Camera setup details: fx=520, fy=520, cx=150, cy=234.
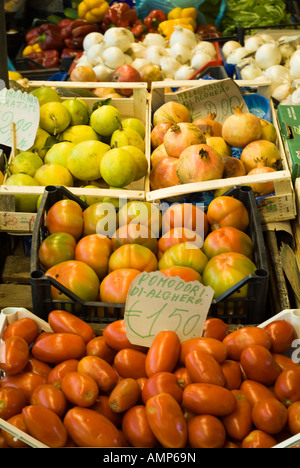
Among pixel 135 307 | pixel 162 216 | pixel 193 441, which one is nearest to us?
pixel 193 441

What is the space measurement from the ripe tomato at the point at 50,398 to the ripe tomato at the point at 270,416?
449 mm

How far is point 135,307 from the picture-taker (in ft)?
4.68

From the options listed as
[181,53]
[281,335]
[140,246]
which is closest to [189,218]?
[140,246]

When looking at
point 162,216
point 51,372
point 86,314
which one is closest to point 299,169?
point 162,216

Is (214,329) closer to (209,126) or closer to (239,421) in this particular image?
(239,421)

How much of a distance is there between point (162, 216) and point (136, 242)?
8.9 inches

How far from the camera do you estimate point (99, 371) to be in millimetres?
1297

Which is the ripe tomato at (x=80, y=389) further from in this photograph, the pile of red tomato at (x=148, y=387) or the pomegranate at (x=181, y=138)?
the pomegranate at (x=181, y=138)

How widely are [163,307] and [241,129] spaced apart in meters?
1.22

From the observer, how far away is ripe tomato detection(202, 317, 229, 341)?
1456 millimetres

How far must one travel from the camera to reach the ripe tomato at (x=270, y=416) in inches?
46.3

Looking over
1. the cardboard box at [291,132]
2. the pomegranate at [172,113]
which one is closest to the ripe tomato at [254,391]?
the cardboard box at [291,132]

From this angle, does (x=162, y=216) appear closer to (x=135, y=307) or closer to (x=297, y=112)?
(x=135, y=307)

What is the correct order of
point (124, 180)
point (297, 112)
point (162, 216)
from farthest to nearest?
point (297, 112)
point (124, 180)
point (162, 216)
